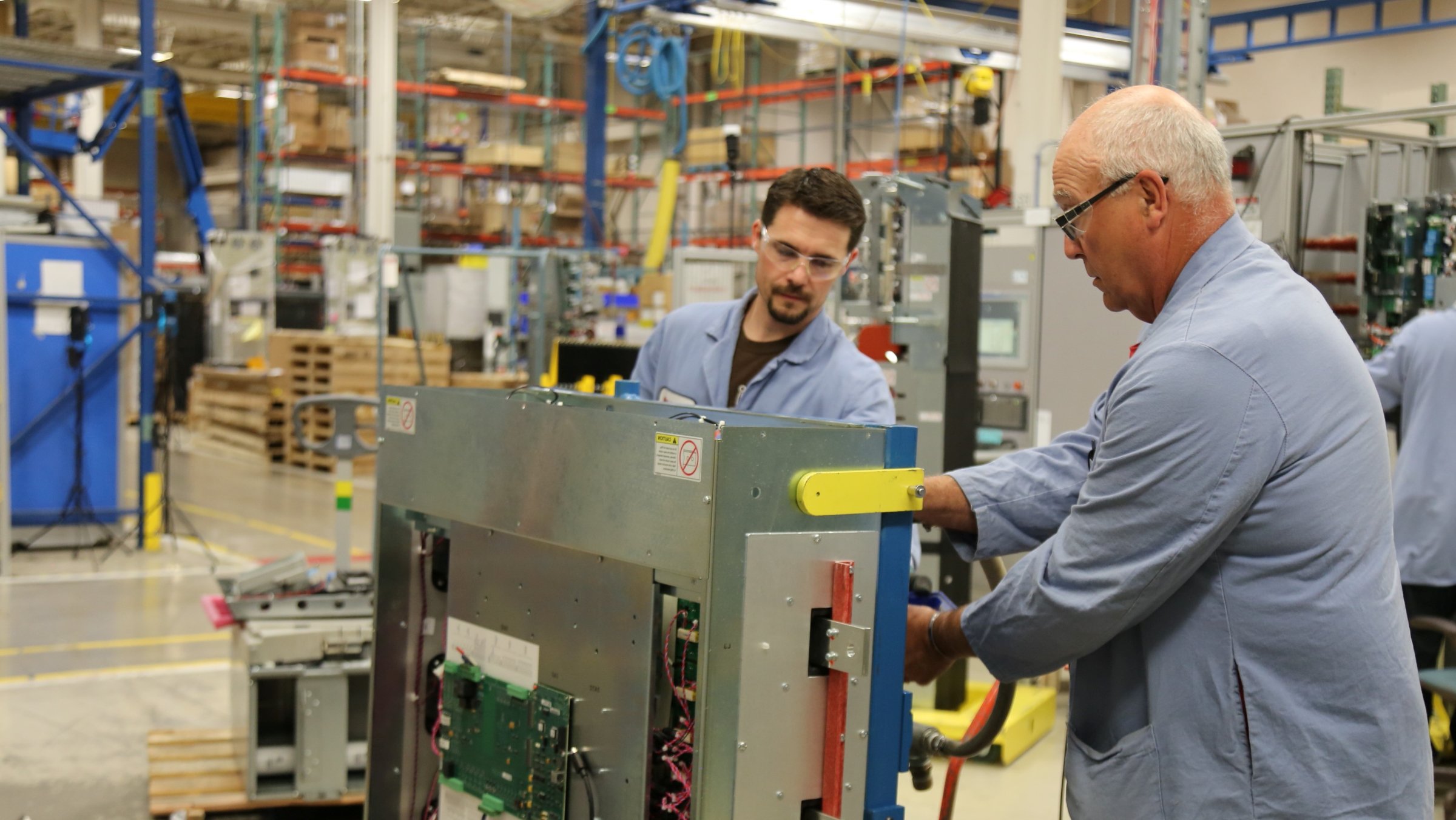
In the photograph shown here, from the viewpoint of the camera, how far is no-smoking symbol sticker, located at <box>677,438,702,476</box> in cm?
159

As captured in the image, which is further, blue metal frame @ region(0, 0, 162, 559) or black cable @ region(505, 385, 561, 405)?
blue metal frame @ region(0, 0, 162, 559)

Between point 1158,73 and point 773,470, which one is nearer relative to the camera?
point 773,470

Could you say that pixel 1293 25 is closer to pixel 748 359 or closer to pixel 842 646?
pixel 748 359

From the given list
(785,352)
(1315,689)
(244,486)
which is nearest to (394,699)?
(785,352)

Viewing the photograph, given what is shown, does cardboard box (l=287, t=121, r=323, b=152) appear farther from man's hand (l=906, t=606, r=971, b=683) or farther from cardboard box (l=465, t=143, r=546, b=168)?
man's hand (l=906, t=606, r=971, b=683)

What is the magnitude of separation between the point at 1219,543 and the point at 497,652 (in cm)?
116

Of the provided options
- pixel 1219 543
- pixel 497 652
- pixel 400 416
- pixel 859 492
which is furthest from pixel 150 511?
pixel 1219 543

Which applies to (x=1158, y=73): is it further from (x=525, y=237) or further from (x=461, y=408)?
(x=525, y=237)

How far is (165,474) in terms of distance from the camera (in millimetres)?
8000

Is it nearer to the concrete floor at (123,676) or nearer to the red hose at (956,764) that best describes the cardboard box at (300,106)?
the concrete floor at (123,676)

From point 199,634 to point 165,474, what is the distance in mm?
2433

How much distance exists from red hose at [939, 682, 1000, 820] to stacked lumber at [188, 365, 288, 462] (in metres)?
10.2

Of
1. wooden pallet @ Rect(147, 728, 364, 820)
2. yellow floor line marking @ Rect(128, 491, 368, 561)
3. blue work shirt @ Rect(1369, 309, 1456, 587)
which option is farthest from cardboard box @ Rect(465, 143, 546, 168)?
blue work shirt @ Rect(1369, 309, 1456, 587)

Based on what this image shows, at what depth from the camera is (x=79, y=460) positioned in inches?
304
